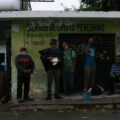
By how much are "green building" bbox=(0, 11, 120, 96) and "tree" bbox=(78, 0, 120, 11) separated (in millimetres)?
2459

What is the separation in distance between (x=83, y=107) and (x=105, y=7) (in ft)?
20.4

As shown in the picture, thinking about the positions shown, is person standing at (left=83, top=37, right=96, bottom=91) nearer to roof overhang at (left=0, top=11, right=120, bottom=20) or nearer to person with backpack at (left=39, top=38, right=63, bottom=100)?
roof overhang at (left=0, top=11, right=120, bottom=20)

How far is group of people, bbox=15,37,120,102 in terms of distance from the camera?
8.34 metres

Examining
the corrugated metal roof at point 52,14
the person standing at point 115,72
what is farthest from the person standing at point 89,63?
the corrugated metal roof at point 52,14

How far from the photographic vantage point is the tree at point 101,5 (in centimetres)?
1227

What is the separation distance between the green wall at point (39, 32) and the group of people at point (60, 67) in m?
0.52

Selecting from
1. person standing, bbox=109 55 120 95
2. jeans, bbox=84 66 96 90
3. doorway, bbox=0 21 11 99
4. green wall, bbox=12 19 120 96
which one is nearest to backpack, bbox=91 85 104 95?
A: jeans, bbox=84 66 96 90

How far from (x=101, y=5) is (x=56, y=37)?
183 inches

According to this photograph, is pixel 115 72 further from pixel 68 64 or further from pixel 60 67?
pixel 60 67

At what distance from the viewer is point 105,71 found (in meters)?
9.67

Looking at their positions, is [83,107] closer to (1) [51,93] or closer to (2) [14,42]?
(1) [51,93]

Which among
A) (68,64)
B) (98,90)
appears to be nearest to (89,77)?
(98,90)

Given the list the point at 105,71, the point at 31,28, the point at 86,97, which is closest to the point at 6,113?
the point at 86,97

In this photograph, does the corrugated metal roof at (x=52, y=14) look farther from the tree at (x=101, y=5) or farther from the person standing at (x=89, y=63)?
the tree at (x=101, y=5)
